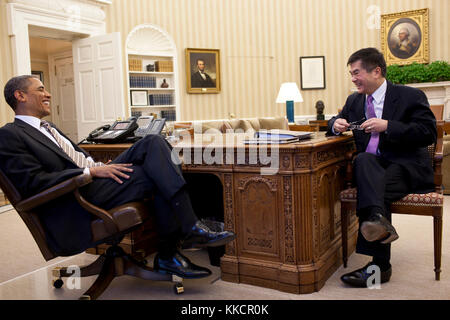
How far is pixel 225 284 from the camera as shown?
2721 mm

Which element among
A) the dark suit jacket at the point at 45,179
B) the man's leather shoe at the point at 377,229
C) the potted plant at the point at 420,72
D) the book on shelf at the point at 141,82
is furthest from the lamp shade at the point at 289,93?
the dark suit jacket at the point at 45,179

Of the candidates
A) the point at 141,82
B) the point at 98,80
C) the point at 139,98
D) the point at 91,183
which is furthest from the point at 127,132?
the point at 141,82

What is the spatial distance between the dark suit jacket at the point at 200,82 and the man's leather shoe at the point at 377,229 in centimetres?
668

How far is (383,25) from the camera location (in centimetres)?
835

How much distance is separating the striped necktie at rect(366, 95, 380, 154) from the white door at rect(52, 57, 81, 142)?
7247 millimetres

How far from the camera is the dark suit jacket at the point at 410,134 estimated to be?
2.64m

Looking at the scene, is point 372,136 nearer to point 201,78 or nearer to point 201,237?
point 201,237

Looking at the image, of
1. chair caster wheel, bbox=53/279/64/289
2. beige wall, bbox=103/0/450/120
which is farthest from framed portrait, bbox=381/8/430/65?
chair caster wheel, bbox=53/279/64/289

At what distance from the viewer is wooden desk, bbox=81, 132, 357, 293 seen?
250cm

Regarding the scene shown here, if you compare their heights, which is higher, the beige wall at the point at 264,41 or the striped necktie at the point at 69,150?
the beige wall at the point at 264,41

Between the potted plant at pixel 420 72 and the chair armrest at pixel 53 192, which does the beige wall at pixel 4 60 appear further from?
the potted plant at pixel 420 72

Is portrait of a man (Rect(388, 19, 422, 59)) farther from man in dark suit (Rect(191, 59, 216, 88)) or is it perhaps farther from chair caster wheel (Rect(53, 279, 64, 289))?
chair caster wheel (Rect(53, 279, 64, 289))

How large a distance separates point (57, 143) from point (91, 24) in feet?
17.2
